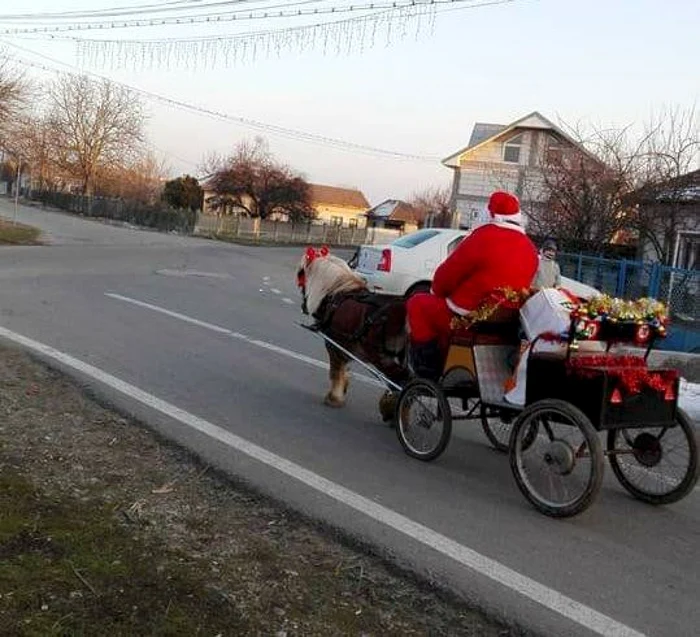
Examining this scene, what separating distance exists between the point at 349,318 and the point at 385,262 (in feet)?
25.5

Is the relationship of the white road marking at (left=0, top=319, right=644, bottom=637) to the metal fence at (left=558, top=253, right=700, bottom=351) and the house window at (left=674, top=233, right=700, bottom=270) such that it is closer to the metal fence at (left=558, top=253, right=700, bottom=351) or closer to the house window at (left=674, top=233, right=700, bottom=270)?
the metal fence at (left=558, top=253, right=700, bottom=351)

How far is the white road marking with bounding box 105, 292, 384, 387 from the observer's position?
953 centimetres

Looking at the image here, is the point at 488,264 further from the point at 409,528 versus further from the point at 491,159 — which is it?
the point at 491,159

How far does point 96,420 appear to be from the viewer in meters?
6.51

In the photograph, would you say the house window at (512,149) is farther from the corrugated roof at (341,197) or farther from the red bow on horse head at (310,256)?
the corrugated roof at (341,197)

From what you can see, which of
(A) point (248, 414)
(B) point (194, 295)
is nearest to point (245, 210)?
(B) point (194, 295)

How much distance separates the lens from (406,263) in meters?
14.8

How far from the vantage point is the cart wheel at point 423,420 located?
5.91 meters

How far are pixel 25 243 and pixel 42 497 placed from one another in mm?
25339

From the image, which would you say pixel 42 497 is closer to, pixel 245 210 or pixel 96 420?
pixel 96 420

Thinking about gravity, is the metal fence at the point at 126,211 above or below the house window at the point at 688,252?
below

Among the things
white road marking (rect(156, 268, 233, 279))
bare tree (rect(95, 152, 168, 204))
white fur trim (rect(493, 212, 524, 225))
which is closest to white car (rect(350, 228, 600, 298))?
white road marking (rect(156, 268, 233, 279))

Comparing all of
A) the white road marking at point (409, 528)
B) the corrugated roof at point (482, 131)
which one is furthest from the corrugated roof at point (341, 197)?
the white road marking at point (409, 528)

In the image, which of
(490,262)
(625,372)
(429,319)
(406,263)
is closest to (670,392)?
(625,372)
